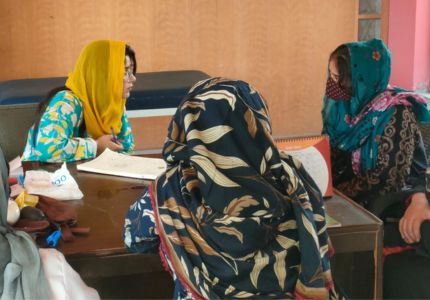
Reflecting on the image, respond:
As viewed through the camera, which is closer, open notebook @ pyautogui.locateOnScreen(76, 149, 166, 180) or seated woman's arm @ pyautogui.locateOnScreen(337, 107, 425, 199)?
open notebook @ pyautogui.locateOnScreen(76, 149, 166, 180)

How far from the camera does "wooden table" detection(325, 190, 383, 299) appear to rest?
4.88 ft

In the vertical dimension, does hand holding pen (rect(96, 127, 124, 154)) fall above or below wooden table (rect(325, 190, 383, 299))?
above

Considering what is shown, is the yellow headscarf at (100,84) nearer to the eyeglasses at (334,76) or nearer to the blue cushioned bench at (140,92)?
the eyeglasses at (334,76)

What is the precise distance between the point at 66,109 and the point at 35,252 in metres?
1.11

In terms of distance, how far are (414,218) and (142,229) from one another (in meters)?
1.03

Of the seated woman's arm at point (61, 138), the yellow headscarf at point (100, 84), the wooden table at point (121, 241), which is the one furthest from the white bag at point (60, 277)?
the yellow headscarf at point (100, 84)

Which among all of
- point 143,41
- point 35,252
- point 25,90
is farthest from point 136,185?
point 143,41

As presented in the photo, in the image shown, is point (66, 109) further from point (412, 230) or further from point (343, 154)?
point (412, 230)

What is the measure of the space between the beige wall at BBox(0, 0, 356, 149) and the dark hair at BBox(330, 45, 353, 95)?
2.51m

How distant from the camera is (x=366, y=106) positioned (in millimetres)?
2305

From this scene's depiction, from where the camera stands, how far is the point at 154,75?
444cm

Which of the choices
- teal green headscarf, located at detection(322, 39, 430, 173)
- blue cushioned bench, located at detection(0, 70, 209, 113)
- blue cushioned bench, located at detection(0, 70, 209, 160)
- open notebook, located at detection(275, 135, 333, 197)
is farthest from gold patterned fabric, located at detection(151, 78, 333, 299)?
blue cushioned bench, located at detection(0, 70, 209, 113)

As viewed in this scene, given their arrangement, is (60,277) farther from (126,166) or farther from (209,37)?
(209,37)

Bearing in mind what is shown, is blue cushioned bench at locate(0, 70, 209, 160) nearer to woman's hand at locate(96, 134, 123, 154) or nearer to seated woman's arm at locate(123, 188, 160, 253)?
woman's hand at locate(96, 134, 123, 154)
